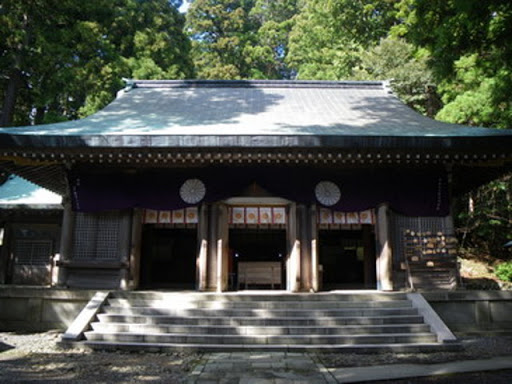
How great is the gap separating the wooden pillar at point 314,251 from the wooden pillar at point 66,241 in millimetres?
5634

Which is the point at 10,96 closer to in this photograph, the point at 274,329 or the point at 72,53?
the point at 72,53

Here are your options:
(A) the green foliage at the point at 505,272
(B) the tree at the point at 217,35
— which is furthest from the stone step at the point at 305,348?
(B) the tree at the point at 217,35

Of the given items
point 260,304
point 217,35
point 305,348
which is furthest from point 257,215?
point 217,35

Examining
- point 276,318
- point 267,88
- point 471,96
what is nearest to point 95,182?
point 276,318

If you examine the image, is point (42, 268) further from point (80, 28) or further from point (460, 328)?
point (460, 328)

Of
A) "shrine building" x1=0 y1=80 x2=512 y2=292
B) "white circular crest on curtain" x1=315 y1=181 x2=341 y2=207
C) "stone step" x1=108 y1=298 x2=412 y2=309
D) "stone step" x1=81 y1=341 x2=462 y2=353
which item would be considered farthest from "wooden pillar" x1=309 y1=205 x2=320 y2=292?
"stone step" x1=81 y1=341 x2=462 y2=353

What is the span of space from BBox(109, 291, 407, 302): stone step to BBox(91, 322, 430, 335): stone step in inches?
36.1

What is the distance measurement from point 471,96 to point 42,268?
50.4 feet

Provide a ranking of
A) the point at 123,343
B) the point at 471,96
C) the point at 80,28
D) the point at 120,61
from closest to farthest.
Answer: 1. the point at 123,343
2. the point at 471,96
3. the point at 80,28
4. the point at 120,61

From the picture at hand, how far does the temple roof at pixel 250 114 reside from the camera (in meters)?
8.77

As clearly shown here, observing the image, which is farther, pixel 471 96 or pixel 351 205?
pixel 471 96

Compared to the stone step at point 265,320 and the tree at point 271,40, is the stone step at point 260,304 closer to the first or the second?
the stone step at point 265,320

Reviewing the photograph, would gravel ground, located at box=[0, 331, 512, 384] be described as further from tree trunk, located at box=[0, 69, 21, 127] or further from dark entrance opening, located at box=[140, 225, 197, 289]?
tree trunk, located at box=[0, 69, 21, 127]

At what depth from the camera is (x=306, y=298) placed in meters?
8.34
